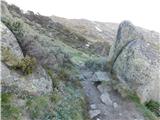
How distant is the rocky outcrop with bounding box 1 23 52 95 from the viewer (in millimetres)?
9022

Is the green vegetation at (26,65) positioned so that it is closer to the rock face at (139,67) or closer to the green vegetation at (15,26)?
the green vegetation at (15,26)

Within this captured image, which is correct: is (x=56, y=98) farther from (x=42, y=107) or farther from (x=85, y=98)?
(x=85, y=98)

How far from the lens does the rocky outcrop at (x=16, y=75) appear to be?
9022mm

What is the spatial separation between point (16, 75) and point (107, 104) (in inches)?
153

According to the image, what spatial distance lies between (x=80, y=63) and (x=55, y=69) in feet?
13.4

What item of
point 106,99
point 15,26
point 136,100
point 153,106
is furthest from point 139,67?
point 15,26

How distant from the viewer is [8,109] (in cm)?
818

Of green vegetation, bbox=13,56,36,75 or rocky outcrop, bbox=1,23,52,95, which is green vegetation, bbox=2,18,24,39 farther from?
green vegetation, bbox=13,56,36,75

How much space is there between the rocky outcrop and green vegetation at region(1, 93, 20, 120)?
443 millimetres

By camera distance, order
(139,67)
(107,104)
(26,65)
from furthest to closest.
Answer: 1. (139,67)
2. (107,104)
3. (26,65)

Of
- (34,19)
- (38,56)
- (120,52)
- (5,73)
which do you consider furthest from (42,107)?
(34,19)

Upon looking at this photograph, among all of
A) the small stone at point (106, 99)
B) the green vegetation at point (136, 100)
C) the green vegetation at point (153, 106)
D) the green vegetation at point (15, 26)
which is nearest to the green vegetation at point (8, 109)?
the green vegetation at point (15, 26)

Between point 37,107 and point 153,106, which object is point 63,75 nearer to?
point 37,107

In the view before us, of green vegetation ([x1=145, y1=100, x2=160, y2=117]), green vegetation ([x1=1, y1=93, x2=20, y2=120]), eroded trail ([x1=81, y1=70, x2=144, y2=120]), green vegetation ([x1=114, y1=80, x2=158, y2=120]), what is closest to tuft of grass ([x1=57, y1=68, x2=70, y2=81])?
eroded trail ([x1=81, y1=70, x2=144, y2=120])
